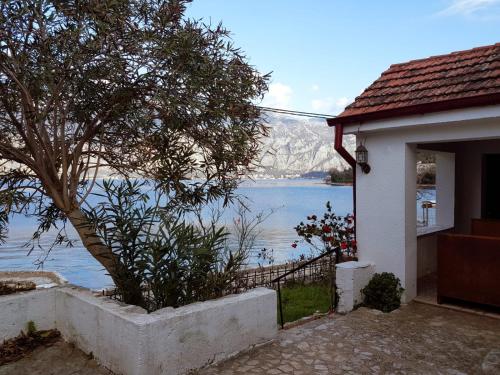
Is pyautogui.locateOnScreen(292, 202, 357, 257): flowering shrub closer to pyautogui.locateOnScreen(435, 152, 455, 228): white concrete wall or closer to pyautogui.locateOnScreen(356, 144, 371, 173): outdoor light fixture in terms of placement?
pyautogui.locateOnScreen(435, 152, 455, 228): white concrete wall

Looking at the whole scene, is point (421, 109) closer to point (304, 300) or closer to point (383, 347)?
point (383, 347)

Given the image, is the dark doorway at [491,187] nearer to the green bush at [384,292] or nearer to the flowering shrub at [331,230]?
the flowering shrub at [331,230]

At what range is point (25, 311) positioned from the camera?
16.1 ft

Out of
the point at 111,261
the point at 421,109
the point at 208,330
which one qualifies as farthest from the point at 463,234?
the point at 111,261

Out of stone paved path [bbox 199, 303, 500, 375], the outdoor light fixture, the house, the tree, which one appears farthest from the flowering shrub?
the tree

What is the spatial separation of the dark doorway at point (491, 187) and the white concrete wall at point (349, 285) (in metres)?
3.82

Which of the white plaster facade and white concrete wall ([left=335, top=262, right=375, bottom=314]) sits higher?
the white plaster facade


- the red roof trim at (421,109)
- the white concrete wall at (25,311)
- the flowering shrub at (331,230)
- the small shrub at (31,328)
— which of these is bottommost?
the small shrub at (31,328)

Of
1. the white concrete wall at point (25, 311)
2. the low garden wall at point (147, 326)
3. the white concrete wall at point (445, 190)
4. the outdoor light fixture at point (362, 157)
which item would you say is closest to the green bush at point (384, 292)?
the outdoor light fixture at point (362, 157)

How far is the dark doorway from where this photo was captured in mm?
8508

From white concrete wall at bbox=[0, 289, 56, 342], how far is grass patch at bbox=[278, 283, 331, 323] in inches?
141

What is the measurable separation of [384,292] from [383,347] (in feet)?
5.18

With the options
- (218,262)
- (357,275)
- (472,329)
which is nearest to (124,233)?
(218,262)

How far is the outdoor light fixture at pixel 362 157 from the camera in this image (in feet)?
22.2
